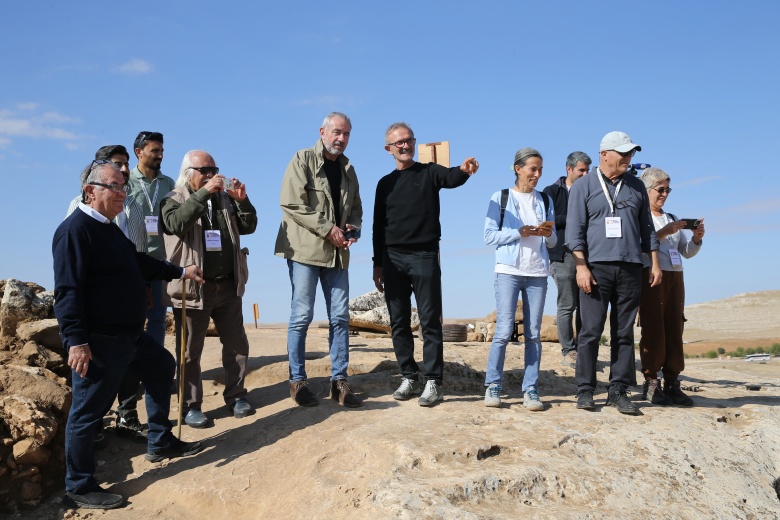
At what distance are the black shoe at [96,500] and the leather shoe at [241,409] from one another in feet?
4.26

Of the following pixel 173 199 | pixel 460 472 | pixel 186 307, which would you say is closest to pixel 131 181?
pixel 173 199

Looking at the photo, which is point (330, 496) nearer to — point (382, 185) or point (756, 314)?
point (382, 185)

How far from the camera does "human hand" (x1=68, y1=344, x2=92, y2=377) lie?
439 centimetres

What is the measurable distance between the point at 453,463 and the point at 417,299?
173cm

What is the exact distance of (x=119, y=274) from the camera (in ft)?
15.3

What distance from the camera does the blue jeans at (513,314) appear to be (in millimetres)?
5691

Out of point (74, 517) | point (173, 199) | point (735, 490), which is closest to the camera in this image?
point (74, 517)

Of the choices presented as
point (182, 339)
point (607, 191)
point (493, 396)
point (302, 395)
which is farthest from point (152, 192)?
point (607, 191)

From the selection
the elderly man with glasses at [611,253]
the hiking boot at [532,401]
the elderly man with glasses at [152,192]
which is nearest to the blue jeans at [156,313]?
the elderly man with glasses at [152,192]

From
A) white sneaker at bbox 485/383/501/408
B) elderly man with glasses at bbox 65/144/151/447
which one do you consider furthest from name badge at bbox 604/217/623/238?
elderly man with glasses at bbox 65/144/151/447

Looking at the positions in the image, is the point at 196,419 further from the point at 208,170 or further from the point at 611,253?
the point at 611,253

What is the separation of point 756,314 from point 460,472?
125ft

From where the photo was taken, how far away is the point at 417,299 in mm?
5852

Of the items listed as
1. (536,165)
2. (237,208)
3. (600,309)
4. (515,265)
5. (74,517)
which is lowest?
(74,517)
